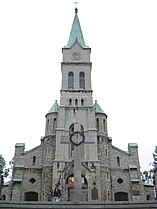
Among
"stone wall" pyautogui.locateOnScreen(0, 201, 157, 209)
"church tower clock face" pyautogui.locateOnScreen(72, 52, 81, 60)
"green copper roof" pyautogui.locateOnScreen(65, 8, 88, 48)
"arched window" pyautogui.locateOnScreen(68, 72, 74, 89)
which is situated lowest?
"stone wall" pyautogui.locateOnScreen(0, 201, 157, 209)

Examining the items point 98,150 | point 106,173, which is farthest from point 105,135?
point 106,173

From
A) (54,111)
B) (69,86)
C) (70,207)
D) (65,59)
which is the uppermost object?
(65,59)

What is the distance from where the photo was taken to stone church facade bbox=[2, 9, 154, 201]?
33250 mm

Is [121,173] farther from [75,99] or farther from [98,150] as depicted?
[75,99]

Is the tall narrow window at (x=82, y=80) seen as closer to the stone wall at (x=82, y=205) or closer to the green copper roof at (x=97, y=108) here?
the green copper roof at (x=97, y=108)

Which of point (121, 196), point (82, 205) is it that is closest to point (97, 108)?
point (121, 196)

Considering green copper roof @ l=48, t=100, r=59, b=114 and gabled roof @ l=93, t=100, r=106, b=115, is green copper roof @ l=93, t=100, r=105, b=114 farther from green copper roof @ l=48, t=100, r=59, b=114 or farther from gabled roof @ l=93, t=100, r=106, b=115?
green copper roof @ l=48, t=100, r=59, b=114

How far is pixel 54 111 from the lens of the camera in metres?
39.5

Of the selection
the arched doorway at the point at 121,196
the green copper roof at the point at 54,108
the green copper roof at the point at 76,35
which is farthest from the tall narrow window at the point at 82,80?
the arched doorway at the point at 121,196

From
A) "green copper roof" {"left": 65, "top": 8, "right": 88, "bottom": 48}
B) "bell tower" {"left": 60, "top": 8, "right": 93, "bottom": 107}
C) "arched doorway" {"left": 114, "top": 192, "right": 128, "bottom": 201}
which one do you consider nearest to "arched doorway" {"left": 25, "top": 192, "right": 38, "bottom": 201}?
"arched doorway" {"left": 114, "top": 192, "right": 128, "bottom": 201}

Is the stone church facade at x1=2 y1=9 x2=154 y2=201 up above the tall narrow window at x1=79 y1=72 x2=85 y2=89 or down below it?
below

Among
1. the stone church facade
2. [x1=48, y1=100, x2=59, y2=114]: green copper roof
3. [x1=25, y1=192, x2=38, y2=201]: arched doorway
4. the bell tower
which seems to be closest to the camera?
the stone church facade

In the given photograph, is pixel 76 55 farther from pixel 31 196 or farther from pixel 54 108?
pixel 31 196

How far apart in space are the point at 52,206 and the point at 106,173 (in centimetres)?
2144
